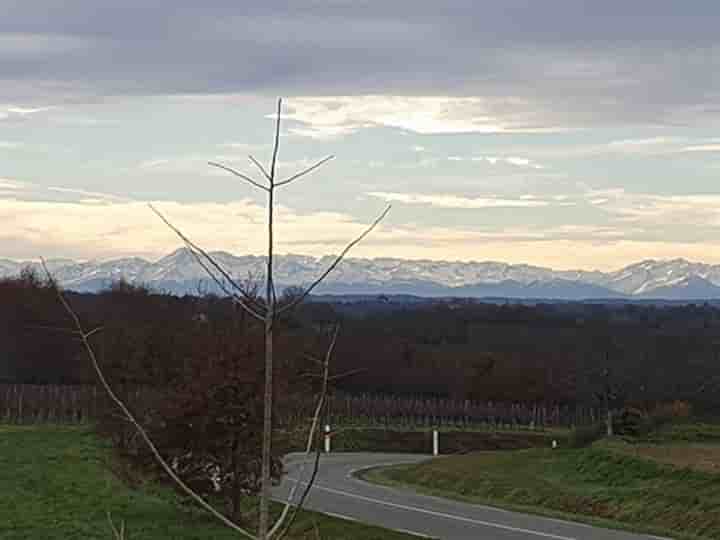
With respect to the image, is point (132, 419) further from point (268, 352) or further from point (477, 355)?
point (477, 355)

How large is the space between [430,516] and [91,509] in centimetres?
693

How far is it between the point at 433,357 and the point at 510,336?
24703 millimetres

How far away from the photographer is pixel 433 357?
95500mm

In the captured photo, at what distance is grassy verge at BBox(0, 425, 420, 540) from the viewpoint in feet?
72.3

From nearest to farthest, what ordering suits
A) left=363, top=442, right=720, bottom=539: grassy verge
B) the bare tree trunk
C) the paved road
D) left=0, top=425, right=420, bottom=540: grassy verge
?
the bare tree trunk, left=0, top=425, right=420, bottom=540: grassy verge, the paved road, left=363, top=442, right=720, bottom=539: grassy verge

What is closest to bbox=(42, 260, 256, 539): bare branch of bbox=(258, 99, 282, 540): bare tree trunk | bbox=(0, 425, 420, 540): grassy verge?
bbox=(258, 99, 282, 540): bare tree trunk

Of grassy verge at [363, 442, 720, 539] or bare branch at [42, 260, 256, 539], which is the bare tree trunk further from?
grassy verge at [363, 442, 720, 539]

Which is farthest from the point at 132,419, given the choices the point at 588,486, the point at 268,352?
the point at 588,486

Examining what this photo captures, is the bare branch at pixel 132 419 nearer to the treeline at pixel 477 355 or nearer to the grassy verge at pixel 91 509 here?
the grassy verge at pixel 91 509

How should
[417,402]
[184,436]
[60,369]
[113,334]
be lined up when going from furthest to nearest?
[417,402] < [60,369] < [113,334] < [184,436]

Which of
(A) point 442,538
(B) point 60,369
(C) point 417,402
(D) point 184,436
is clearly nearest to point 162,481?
(D) point 184,436

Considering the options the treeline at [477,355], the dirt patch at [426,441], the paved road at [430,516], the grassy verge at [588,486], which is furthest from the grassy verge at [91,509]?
the dirt patch at [426,441]

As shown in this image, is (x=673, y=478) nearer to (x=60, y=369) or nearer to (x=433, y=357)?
(x=60, y=369)

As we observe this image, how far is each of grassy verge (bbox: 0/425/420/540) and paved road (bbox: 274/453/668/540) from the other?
4.43 ft
